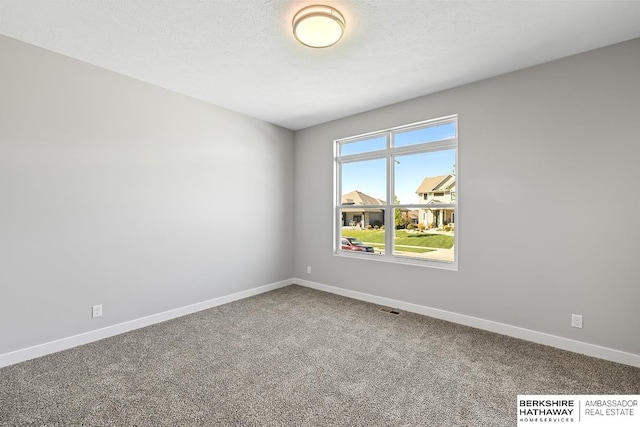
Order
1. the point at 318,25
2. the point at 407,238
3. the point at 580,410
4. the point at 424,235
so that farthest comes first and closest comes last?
1. the point at 407,238
2. the point at 424,235
3. the point at 318,25
4. the point at 580,410

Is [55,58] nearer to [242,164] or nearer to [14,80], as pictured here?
[14,80]

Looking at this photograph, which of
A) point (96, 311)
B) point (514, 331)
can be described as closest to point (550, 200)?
point (514, 331)

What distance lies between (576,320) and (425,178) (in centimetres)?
207

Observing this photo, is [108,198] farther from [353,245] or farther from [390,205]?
[390,205]

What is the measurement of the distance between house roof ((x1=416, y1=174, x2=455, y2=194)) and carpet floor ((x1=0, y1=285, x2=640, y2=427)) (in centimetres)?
165

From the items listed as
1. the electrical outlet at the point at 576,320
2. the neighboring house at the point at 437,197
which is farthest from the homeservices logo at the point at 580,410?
the neighboring house at the point at 437,197

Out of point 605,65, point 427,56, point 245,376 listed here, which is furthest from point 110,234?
point 605,65

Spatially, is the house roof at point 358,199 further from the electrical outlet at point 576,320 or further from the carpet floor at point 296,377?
the electrical outlet at point 576,320

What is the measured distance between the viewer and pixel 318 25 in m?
2.07

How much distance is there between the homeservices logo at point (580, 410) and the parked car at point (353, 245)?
256cm

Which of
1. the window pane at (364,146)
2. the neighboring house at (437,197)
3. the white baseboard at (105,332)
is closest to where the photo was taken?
the white baseboard at (105,332)

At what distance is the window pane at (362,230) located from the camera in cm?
417

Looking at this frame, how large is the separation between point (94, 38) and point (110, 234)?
1.80 metres

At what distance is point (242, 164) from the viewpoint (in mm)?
4215
